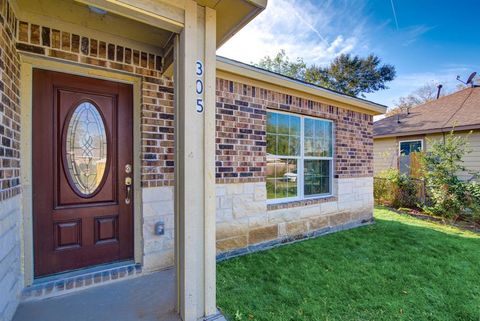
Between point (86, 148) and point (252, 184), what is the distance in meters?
2.33

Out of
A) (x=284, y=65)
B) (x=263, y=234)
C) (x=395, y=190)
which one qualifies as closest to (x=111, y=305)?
(x=263, y=234)

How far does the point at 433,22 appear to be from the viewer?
7.89 metres

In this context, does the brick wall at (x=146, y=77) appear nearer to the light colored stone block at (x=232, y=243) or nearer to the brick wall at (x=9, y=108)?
the brick wall at (x=9, y=108)

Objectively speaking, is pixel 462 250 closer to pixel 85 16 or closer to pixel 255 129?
pixel 255 129

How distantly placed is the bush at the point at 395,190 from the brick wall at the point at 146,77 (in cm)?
798

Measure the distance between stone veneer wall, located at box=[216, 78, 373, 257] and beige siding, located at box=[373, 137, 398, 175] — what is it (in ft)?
22.8

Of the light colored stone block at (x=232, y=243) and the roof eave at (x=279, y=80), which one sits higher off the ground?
the roof eave at (x=279, y=80)

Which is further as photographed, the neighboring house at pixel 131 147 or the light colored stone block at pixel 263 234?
the light colored stone block at pixel 263 234

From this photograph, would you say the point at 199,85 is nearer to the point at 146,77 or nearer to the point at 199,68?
the point at 199,68

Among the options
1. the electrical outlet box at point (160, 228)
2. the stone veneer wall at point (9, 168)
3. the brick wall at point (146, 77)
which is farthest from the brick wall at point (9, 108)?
the electrical outlet box at point (160, 228)

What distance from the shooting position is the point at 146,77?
296 centimetres

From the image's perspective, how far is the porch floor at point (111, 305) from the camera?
2105 mm

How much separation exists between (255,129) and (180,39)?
217 centimetres

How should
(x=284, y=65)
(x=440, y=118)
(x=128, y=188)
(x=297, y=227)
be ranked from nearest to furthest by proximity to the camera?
1. (x=128, y=188)
2. (x=297, y=227)
3. (x=440, y=118)
4. (x=284, y=65)
